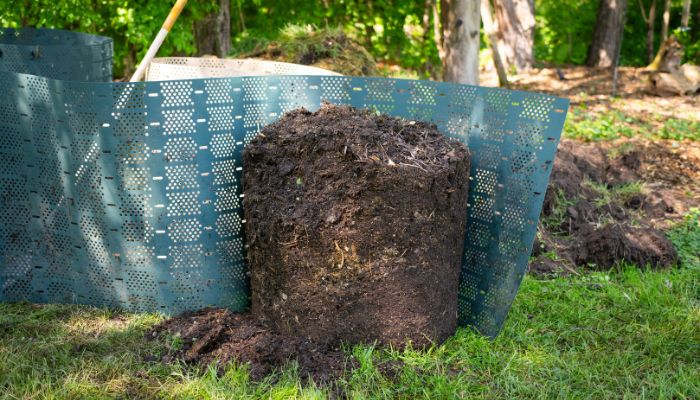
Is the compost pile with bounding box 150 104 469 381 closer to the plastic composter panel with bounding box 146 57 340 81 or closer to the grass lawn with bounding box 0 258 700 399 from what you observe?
the grass lawn with bounding box 0 258 700 399

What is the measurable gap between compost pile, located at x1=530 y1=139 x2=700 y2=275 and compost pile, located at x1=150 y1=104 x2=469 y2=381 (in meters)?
1.62

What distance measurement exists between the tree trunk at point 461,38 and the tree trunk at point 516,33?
18.3 feet

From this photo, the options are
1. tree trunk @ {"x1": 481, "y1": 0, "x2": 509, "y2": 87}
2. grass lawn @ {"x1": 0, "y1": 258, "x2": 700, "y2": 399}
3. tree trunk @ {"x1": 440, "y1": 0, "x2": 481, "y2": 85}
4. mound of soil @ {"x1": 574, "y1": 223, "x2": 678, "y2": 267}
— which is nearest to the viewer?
grass lawn @ {"x1": 0, "y1": 258, "x2": 700, "y2": 399}

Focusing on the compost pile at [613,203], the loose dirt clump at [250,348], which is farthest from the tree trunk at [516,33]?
the loose dirt clump at [250,348]

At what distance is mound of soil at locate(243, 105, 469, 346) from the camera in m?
3.62

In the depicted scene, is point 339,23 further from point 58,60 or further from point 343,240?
point 343,240

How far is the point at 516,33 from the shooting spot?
43.5 ft

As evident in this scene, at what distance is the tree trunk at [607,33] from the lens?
14281mm

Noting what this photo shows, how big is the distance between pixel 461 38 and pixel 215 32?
11.8 feet

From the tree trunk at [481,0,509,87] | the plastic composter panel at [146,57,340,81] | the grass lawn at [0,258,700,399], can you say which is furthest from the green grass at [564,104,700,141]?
the plastic composter panel at [146,57,340,81]

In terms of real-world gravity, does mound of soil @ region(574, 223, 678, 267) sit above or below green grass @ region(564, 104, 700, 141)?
below

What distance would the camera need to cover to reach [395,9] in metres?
13.0

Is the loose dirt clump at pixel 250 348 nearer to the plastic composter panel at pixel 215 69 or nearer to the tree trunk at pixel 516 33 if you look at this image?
the plastic composter panel at pixel 215 69

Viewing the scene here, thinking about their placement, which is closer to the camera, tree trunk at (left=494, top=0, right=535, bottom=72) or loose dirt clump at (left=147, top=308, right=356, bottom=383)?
loose dirt clump at (left=147, top=308, right=356, bottom=383)
